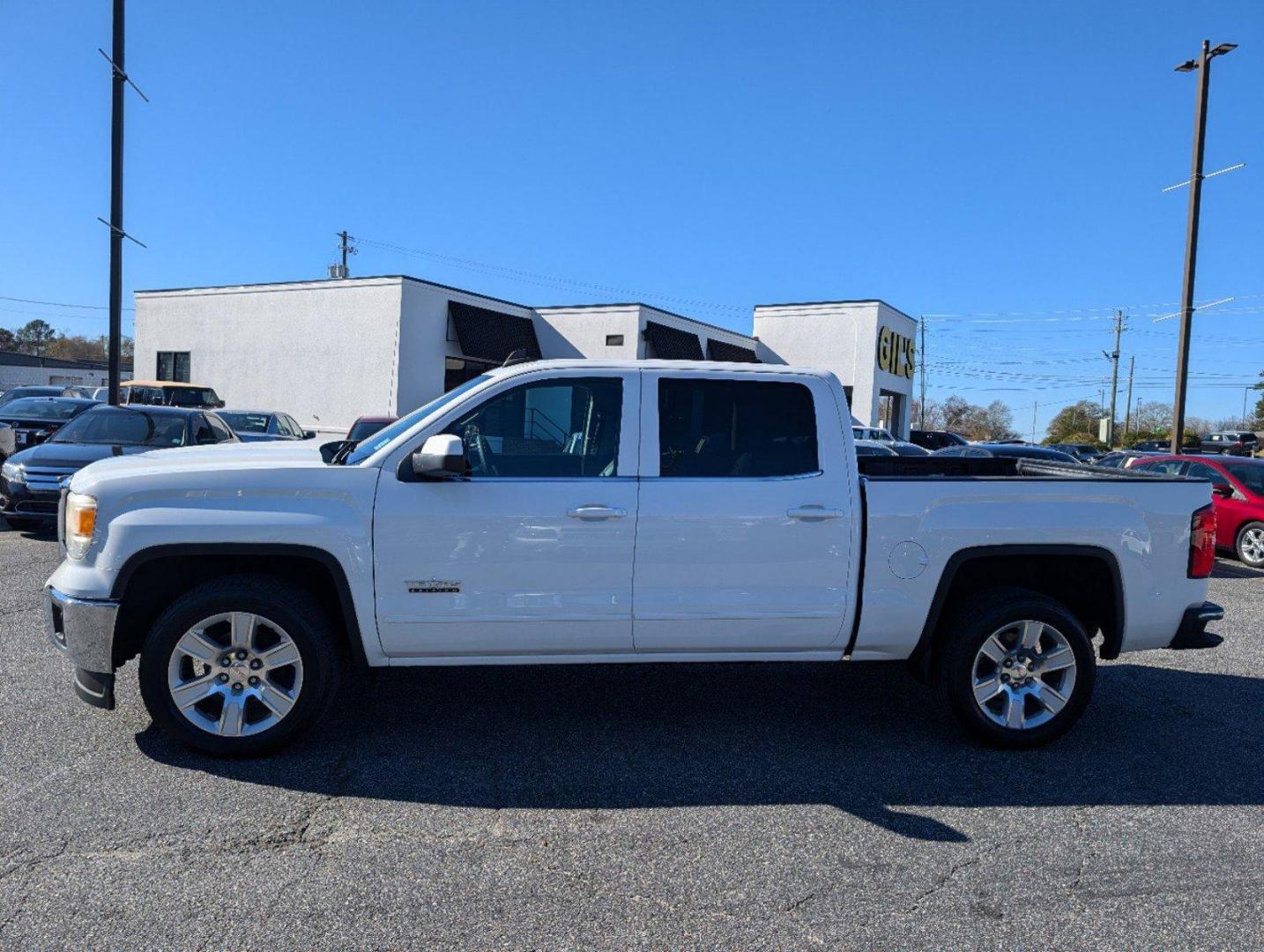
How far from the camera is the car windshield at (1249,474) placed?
41.7 feet

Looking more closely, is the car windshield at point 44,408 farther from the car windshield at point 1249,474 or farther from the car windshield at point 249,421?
the car windshield at point 1249,474

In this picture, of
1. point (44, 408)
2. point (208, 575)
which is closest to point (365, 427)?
point (44, 408)

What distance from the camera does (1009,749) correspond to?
187 inches

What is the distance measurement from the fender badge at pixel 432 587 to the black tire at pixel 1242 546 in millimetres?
12140

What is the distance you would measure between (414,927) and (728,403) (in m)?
2.74

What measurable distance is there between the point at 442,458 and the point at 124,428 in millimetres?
9169

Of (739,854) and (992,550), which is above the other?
(992,550)

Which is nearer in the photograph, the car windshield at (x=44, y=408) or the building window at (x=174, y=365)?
the car windshield at (x=44, y=408)

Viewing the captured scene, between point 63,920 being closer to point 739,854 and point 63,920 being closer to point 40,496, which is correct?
point 739,854

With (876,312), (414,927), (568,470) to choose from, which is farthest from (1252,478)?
(876,312)

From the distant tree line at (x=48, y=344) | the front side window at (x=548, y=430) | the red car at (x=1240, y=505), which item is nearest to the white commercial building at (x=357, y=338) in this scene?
the red car at (x=1240, y=505)

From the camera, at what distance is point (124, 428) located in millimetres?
11508

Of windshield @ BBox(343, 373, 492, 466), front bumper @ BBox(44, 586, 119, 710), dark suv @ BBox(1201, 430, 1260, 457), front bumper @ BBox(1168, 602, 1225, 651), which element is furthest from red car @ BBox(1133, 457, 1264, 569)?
dark suv @ BBox(1201, 430, 1260, 457)

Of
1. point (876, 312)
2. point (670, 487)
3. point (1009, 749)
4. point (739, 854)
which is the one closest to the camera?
point (739, 854)
